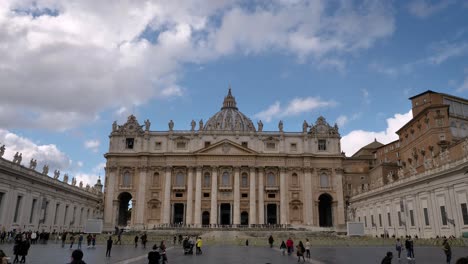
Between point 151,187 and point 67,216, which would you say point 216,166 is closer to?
point 151,187

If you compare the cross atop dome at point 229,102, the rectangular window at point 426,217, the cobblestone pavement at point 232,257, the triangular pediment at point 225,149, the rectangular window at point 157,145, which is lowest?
the cobblestone pavement at point 232,257

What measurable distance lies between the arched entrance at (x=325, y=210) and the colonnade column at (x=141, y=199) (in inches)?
1244

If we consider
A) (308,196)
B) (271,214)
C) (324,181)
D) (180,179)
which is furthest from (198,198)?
(324,181)

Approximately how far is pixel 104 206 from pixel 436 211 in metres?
51.3

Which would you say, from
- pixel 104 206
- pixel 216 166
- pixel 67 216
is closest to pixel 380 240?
pixel 216 166

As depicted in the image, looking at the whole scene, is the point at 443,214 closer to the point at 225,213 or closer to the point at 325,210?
the point at 325,210

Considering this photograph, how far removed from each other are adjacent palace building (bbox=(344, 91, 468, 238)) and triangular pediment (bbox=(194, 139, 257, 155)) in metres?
20.0

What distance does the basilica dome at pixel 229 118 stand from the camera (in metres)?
93.9

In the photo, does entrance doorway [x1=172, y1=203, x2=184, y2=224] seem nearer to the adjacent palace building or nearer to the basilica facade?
the basilica facade

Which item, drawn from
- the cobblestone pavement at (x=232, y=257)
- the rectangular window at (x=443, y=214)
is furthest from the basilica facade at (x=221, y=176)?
the cobblestone pavement at (x=232, y=257)

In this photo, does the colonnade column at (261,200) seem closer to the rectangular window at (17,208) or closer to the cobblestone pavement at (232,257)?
the rectangular window at (17,208)

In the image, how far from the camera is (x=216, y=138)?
7012 centimetres

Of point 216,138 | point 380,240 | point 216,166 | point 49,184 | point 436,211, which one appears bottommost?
point 380,240

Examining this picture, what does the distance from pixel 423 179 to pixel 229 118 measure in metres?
60.3
